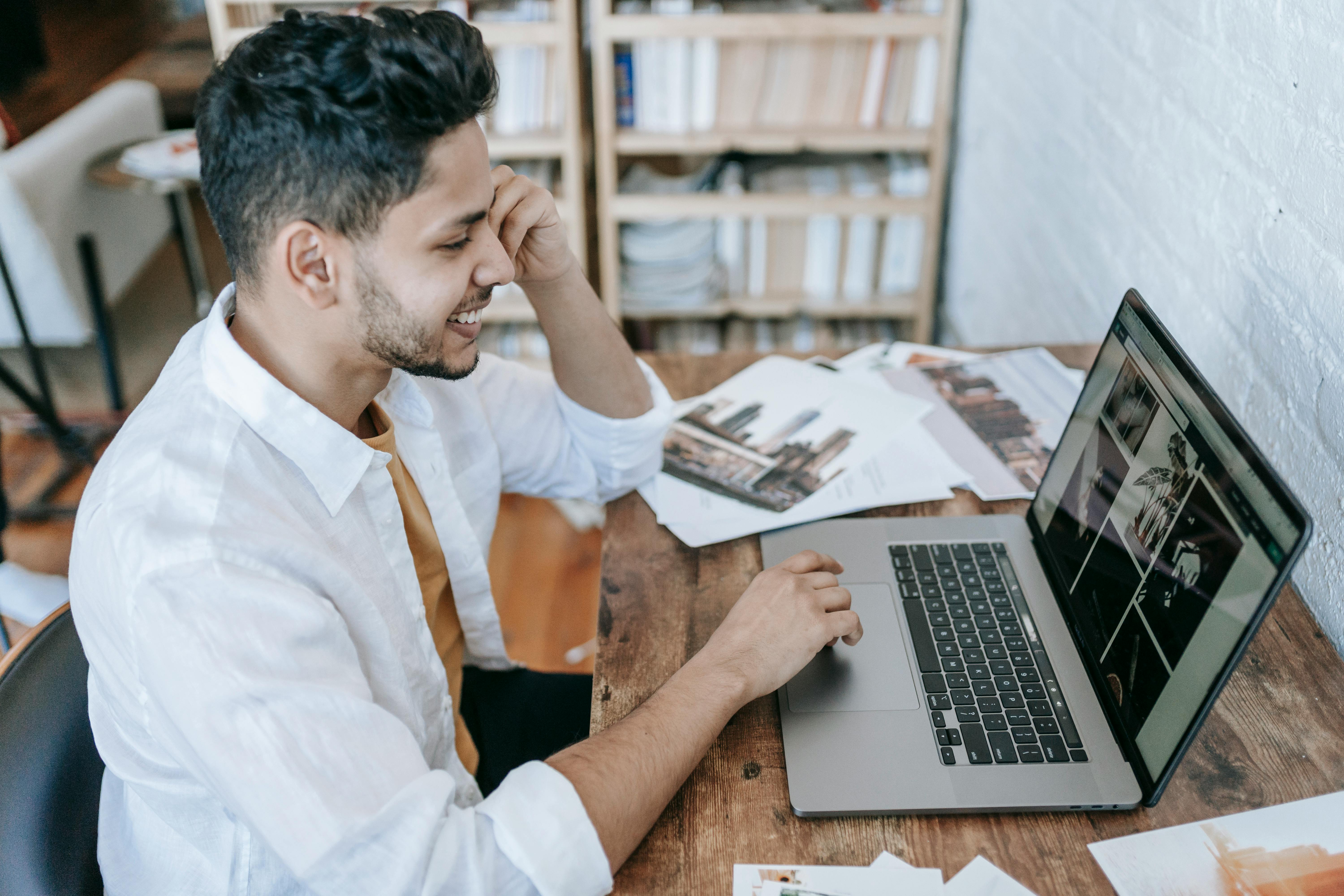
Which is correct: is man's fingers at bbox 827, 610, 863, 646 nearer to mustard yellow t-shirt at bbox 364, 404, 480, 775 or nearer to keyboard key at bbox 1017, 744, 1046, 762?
keyboard key at bbox 1017, 744, 1046, 762

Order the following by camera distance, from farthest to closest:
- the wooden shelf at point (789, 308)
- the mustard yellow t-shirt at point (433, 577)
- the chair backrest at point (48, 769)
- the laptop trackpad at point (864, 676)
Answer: the wooden shelf at point (789, 308)
the mustard yellow t-shirt at point (433, 577)
the laptop trackpad at point (864, 676)
the chair backrest at point (48, 769)

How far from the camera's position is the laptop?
0.68 metres

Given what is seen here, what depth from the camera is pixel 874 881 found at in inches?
28.3

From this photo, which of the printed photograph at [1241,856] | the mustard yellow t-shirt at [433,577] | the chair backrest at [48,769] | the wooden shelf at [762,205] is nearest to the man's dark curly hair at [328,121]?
the mustard yellow t-shirt at [433,577]

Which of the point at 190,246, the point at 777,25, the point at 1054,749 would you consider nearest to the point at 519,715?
the point at 1054,749

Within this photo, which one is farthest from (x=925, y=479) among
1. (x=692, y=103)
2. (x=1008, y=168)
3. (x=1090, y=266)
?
(x=692, y=103)

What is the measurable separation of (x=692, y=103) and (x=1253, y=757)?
195 cm

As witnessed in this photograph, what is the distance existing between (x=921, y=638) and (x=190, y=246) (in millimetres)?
2756

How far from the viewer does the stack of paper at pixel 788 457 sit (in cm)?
112

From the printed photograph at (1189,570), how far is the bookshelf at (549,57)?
5.43 feet

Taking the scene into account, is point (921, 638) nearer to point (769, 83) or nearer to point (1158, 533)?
point (1158, 533)

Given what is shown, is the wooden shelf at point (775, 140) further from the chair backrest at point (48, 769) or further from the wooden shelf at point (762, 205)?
the chair backrest at point (48, 769)

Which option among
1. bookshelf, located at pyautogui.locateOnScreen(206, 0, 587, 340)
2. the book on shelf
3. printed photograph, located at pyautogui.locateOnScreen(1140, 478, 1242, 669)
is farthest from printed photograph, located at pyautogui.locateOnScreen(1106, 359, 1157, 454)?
the book on shelf

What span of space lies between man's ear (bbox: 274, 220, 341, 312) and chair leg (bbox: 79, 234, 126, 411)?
215 centimetres
